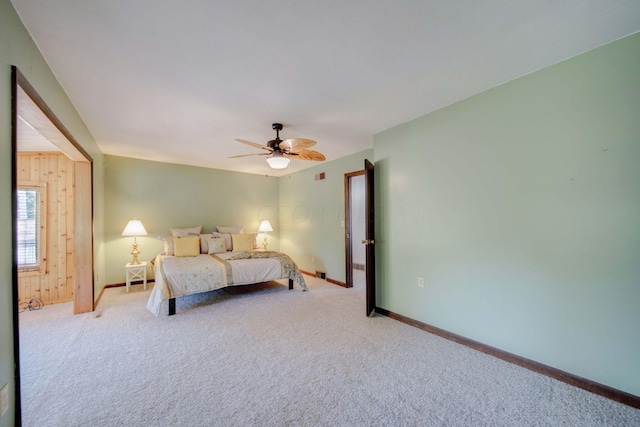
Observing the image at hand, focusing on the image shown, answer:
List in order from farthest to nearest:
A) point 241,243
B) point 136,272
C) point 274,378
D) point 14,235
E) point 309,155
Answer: point 241,243 → point 136,272 → point 309,155 → point 274,378 → point 14,235

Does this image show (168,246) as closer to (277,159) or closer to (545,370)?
(277,159)

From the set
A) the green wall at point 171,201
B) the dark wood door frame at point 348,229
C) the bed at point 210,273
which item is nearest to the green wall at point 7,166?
the bed at point 210,273

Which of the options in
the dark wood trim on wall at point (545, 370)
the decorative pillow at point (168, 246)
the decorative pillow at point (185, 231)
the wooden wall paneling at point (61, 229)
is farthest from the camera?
the decorative pillow at point (185, 231)

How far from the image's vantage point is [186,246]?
4520 mm

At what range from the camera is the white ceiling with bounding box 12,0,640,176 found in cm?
147

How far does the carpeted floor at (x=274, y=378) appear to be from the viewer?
1.62 meters

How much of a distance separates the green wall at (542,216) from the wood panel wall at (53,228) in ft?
16.3

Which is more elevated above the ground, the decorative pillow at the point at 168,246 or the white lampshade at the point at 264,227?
the white lampshade at the point at 264,227

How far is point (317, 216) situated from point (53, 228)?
4.26 metres

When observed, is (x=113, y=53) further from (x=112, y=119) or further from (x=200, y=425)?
(x=200, y=425)

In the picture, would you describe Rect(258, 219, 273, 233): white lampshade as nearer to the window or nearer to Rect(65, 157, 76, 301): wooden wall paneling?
Rect(65, 157, 76, 301): wooden wall paneling

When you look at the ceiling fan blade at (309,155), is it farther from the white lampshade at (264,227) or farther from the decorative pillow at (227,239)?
the white lampshade at (264,227)

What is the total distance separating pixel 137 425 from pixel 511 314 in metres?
2.93

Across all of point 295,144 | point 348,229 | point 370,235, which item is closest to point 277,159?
point 295,144
